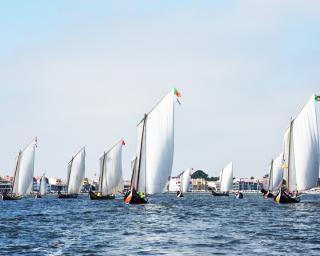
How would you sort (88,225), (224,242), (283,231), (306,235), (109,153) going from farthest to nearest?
(109,153), (88,225), (283,231), (306,235), (224,242)

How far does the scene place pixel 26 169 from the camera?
151125mm

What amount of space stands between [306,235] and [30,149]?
117556 mm

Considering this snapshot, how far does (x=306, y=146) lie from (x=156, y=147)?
2904 centimetres

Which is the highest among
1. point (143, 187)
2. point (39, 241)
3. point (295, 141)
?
point (295, 141)

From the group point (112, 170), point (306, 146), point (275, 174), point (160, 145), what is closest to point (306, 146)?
point (306, 146)

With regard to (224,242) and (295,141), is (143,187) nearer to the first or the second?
(295,141)

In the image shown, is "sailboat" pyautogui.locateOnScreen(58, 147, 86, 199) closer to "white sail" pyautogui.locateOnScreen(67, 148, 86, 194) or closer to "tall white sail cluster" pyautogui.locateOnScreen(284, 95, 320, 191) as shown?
"white sail" pyautogui.locateOnScreen(67, 148, 86, 194)

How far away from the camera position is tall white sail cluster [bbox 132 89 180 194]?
265ft

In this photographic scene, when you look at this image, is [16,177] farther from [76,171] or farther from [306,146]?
[306,146]

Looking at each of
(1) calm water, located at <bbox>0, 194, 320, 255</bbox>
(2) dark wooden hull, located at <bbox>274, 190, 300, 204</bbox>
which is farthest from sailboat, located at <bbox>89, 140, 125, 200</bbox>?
(1) calm water, located at <bbox>0, 194, 320, 255</bbox>

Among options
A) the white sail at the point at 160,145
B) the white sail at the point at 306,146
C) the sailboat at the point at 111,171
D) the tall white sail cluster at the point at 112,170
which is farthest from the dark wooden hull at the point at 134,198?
the tall white sail cluster at the point at 112,170

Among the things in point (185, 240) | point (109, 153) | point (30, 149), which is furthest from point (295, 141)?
point (30, 149)

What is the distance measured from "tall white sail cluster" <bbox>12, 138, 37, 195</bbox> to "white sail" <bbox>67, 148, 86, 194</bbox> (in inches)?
533

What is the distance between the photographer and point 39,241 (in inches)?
1571
